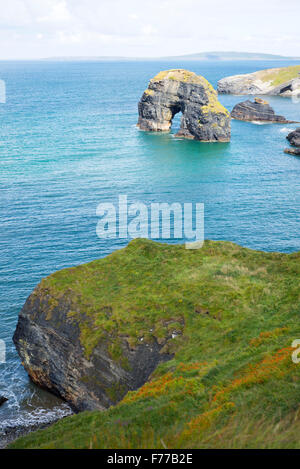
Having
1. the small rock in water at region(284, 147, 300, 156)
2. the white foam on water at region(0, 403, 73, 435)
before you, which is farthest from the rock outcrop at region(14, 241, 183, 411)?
the small rock in water at region(284, 147, 300, 156)

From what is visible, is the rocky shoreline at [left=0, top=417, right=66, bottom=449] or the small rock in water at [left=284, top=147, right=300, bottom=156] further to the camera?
the small rock in water at [left=284, top=147, right=300, bottom=156]

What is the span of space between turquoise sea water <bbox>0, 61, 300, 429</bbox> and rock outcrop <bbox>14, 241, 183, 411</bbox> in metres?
3.83

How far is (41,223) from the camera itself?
70.9 metres

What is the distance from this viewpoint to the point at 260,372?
22.0 meters

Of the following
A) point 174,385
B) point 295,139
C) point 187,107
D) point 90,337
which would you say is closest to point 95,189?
point 90,337

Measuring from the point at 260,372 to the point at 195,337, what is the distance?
32.1 feet

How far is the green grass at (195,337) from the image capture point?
725 inches

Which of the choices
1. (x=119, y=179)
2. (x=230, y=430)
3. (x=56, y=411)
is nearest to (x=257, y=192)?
(x=119, y=179)

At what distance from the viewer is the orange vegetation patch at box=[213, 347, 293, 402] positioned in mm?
21438

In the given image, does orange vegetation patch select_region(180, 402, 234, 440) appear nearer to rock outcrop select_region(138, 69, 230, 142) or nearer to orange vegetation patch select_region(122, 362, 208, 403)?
orange vegetation patch select_region(122, 362, 208, 403)

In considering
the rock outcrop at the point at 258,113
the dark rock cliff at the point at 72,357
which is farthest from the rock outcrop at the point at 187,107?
the dark rock cliff at the point at 72,357

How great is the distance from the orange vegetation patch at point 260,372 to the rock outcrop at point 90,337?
926 centimetres
